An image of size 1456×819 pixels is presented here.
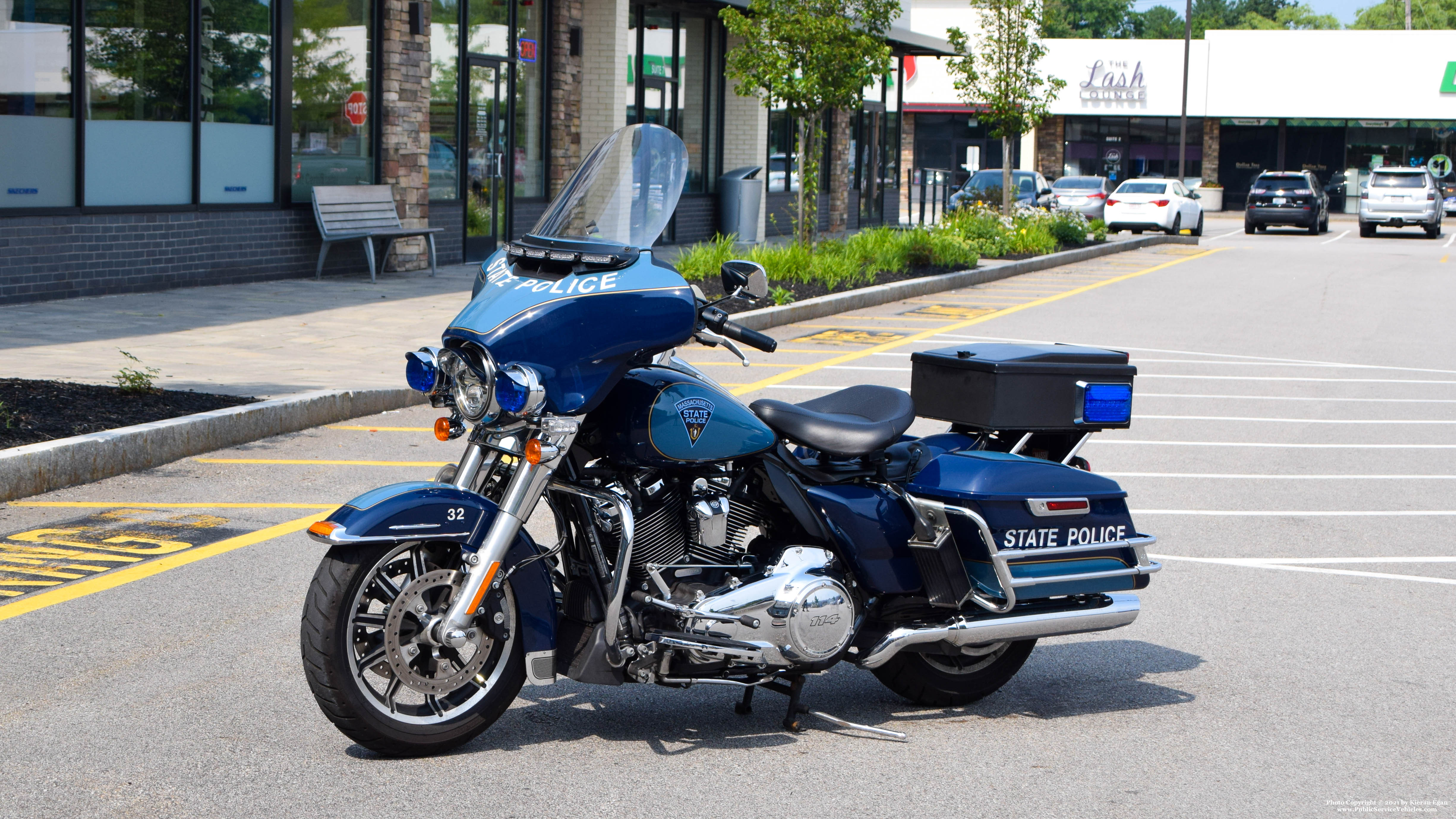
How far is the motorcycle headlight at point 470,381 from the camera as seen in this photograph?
396 cm

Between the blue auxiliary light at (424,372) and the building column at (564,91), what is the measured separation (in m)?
17.7

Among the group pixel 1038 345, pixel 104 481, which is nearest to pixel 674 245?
pixel 104 481

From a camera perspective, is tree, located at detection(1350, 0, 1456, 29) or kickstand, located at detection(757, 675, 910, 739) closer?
kickstand, located at detection(757, 675, 910, 739)

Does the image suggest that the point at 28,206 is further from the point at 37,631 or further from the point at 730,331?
the point at 730,331

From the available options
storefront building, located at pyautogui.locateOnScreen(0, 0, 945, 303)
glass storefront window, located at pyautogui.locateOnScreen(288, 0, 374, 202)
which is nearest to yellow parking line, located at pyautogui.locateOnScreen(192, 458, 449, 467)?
storefront building, located at pyautogui.locateOnScreen(0, 0, 945, 303)

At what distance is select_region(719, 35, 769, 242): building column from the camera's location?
27.0 metres

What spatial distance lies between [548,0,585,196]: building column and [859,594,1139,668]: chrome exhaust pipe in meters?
17.3

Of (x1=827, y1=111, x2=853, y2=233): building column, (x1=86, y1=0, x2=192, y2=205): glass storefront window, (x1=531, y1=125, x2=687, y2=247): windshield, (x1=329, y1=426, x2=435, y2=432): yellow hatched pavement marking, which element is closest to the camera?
(x1=531, y1=125, x2=687, y2=247): windshield

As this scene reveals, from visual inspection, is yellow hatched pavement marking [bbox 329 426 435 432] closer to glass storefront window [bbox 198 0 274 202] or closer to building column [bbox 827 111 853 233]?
glass storefront window [bbox 198 0 274 202]

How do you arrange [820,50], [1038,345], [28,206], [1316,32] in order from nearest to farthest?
1. [1038,345]
2. [28,206]
3. [820,50]
4. [1316,32]

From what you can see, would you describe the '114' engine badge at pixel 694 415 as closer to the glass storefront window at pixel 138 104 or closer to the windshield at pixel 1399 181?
the glass storefront window at pixel 138 104

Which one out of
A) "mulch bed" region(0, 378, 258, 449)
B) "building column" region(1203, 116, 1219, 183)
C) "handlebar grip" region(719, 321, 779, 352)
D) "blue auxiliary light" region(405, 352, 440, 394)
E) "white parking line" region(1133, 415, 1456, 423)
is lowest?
"white parking line" region(1133, 415, 1456, 423)

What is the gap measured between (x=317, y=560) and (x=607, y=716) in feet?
6.96

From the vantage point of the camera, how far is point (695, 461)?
13.8 feet
